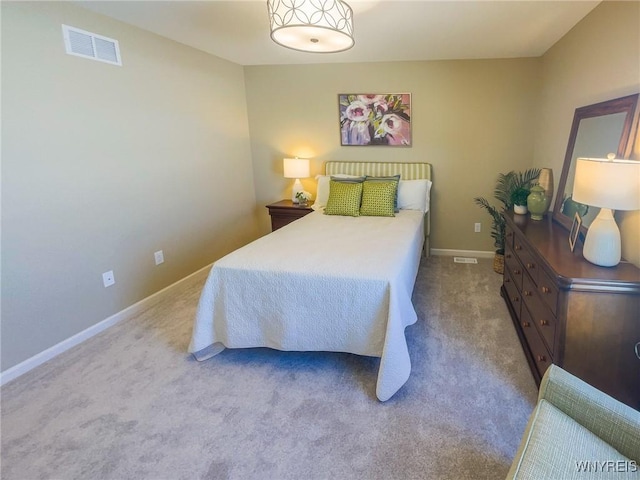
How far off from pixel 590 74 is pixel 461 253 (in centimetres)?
226

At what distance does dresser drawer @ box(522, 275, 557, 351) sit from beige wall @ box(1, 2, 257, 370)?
2962mm

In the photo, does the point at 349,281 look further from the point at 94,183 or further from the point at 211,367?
the point at 94,183

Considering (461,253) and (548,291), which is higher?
(548,291)

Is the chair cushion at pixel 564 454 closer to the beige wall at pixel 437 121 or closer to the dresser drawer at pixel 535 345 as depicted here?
the dresser drawer at pixel 535 345

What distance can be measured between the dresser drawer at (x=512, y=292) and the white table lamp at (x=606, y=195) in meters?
0.88

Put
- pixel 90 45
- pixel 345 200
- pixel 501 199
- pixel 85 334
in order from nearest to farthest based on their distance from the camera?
pixel 90 45 < pixel 85 334 < pixel 345 200 < pixel 501 199

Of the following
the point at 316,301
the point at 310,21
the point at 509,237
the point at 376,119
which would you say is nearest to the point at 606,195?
the point at 509,237

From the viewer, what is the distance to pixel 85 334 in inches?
104

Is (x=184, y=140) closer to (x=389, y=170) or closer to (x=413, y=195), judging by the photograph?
(x=389, y=170)

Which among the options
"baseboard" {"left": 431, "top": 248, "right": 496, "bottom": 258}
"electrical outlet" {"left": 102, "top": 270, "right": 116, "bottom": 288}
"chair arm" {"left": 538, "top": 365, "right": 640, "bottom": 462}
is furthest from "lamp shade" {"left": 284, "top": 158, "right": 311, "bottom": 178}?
"chair arm" {"left": 538, "top": 365, "right": 640, "bottom": 462}

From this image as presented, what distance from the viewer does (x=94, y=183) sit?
263cm

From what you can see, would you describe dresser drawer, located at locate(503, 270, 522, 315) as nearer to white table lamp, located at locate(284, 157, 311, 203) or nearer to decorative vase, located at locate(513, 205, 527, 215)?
decorative vase, located at locate(513, 205, 527, 215)

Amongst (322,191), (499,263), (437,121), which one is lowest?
(499,263)

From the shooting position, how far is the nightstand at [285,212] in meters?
4.12
